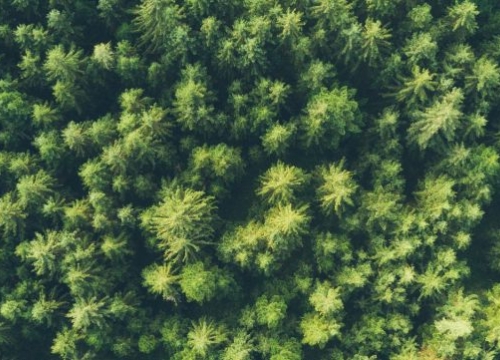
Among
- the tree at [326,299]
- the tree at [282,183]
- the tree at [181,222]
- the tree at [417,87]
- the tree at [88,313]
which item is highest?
the tree at [417,87]

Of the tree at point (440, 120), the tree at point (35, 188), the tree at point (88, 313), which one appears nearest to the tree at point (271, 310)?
the tree at point (88, 313)

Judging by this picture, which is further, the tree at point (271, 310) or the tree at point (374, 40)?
the tree at point (271, 310)

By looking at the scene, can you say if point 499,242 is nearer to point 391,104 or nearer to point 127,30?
point 391,104

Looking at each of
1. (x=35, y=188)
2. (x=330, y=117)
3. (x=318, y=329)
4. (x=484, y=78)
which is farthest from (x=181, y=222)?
(x=484, y=78)

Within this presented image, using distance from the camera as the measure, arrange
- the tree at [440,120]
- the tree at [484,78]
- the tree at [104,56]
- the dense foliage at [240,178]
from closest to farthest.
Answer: the tree at [440,120] < the tree at [484,78] < the dense foliage at [240,178] < the tree at [104,56]

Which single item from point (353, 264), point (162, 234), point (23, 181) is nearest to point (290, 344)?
point (353, 264)

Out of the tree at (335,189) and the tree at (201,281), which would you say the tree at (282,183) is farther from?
the tree at (201,281)

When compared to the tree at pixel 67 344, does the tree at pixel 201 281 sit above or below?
above

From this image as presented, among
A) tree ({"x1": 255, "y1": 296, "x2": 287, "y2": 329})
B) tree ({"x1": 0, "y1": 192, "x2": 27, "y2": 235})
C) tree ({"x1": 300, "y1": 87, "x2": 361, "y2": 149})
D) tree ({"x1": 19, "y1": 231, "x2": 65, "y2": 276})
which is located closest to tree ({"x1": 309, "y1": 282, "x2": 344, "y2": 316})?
tree ({"x1": 255, "y1": 296, "x2": 287, "y2": 329})

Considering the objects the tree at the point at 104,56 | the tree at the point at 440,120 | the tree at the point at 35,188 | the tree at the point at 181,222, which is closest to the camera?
the tree at the point at 181,222
